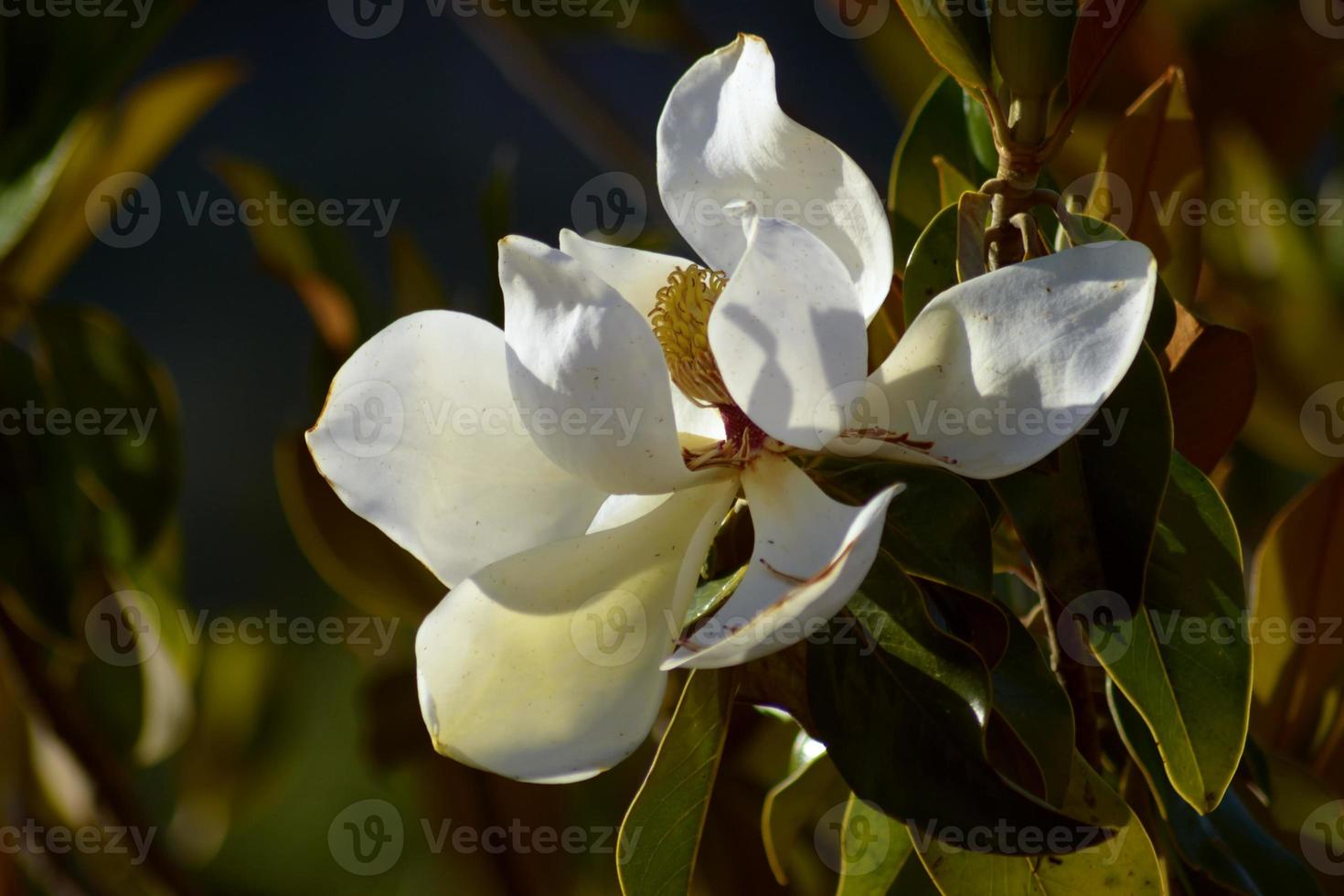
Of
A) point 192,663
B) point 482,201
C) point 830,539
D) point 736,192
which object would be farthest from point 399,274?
point 830,539
